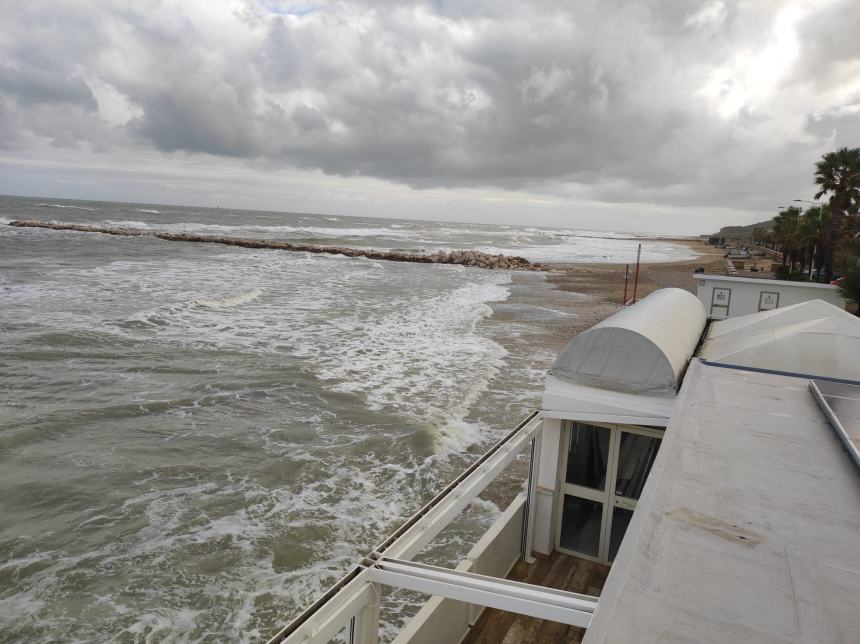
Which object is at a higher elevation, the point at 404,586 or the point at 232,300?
the point at 404,586

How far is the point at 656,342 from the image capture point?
7375 millimetres

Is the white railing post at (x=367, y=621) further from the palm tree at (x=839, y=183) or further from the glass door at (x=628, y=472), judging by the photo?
the palm tree at (x=839, y=183)

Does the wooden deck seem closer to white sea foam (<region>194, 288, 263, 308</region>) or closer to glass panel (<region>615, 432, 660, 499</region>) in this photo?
glass panel (<region>615, 432, 660, 499</region>)

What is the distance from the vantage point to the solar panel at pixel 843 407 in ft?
15.3

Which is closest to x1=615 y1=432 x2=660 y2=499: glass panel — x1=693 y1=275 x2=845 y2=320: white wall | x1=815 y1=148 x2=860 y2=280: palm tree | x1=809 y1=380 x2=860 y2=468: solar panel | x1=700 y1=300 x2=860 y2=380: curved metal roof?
x1=700 y1=300 x2=860 y2=380: curved metal roof

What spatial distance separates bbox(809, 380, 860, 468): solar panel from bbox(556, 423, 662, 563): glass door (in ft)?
6.00

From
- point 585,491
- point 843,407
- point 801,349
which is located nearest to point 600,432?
point 585,491

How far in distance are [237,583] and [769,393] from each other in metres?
7.21

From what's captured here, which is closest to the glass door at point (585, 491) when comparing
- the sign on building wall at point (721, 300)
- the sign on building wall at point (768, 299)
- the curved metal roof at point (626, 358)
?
the curved metal roof at point (626, 358)

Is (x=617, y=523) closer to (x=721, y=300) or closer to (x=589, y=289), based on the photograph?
(x=721, y=300)

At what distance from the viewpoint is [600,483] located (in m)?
7.56

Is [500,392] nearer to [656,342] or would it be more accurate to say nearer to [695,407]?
[656,342]

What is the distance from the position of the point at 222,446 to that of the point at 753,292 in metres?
17.1

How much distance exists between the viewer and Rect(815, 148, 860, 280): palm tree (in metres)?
35.8
